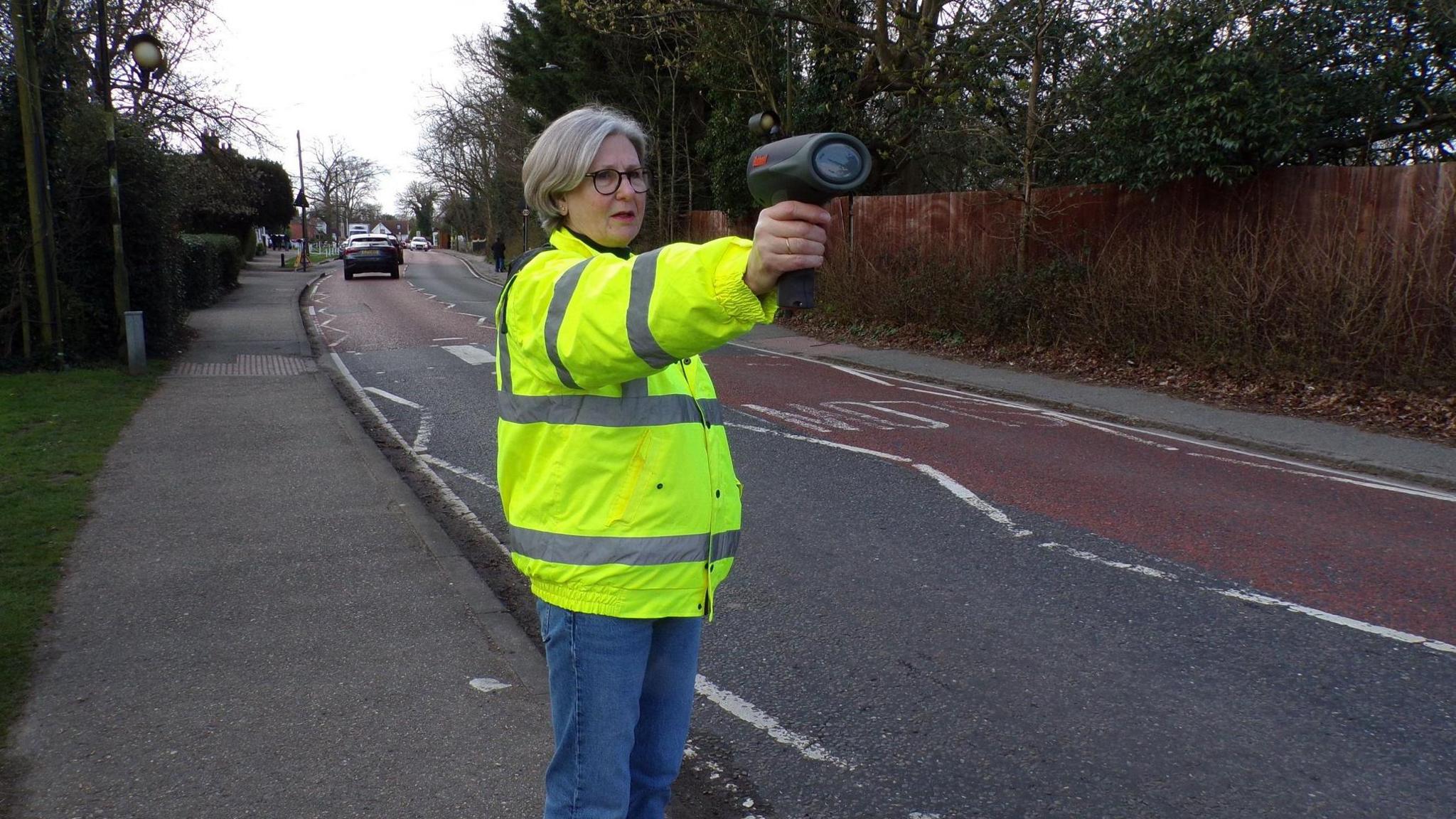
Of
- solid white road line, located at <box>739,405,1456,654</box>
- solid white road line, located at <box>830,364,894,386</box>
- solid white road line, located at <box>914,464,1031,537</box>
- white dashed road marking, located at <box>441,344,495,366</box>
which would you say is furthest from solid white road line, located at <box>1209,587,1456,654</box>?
white dashed road marking, located at <box>441,344,495,366</box>

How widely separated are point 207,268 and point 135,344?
1264 cm

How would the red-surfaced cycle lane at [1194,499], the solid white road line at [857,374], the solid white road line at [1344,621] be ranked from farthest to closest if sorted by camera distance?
the solid white road line at [857,374] → the red-surfaced cycle lane at [1194,499] → the solid white road line at [1344,621]

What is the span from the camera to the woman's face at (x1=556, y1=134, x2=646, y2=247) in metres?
2.11

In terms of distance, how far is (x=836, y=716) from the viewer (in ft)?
12.9

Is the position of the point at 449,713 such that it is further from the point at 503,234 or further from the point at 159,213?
the point at 503,234

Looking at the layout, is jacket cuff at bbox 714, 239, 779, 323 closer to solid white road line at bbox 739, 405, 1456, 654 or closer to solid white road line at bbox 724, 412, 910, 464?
solid white road line at bbox 739, 405, 1456, 654

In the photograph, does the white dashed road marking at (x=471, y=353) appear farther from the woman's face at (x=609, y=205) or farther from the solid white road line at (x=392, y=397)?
the woman's face at (x=609, y=205)

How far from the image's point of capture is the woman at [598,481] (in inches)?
78.4

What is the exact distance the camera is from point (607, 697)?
83.5 inches

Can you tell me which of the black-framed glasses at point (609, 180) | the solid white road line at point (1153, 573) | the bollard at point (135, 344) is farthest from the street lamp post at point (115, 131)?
the black-framed glasses at point (609, 180)

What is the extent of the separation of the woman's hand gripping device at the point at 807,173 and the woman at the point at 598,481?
0.27m

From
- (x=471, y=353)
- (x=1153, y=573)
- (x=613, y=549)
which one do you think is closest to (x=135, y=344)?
(x=471, y=353)

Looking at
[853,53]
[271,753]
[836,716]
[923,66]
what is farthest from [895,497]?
[853,53]

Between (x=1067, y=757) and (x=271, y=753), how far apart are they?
8.61 feet
